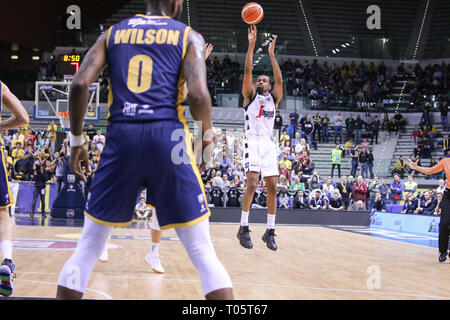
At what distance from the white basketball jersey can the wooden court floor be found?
5.93 ft

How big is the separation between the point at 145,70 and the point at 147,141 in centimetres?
40

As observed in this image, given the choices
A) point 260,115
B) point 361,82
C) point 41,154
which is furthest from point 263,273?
point 361,82

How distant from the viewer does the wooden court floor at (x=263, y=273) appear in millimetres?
4941

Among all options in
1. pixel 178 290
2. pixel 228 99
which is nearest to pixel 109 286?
Result: pixel 178 290

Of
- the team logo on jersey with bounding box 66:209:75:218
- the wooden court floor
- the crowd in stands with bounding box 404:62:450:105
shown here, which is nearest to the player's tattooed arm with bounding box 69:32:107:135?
the wooden court floor

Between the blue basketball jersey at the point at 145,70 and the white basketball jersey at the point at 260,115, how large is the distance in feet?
15.5

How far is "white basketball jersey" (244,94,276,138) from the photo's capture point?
25.2ft

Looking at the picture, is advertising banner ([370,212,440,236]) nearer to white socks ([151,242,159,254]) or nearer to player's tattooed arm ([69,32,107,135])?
white socks ([151,242,159,254])

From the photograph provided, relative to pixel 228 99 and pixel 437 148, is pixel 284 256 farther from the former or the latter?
pixel 437 148

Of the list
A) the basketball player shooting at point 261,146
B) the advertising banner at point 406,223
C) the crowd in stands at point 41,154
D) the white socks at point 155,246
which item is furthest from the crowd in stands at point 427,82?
the white socks at point 155,246

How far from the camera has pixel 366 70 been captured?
3055cm

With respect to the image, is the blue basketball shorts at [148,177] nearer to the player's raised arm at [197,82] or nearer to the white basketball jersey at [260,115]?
the player's raised arm at [197,82]

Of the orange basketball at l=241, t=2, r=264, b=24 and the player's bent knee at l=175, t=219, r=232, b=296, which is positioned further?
the orange basketball at l=241, t=2, r=264, b=24

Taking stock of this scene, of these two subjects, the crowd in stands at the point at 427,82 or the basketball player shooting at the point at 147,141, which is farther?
the crowd in stands at the point at 427,82
